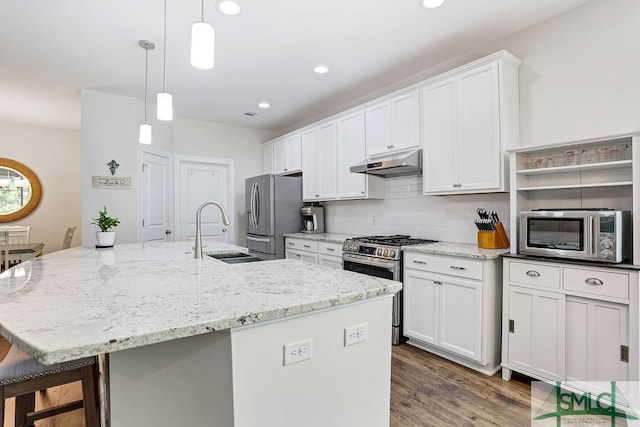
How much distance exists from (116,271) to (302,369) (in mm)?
1212

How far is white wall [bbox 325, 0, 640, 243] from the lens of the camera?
227 cm

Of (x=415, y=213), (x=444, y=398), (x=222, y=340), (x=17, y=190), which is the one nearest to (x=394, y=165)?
(x=415, y=213)

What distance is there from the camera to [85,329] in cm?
90

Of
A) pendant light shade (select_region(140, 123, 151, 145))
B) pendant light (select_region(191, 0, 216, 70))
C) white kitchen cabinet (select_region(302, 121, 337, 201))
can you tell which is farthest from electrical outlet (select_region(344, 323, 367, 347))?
white kitchen cabinet (select_region(302, 121, 337, 201))

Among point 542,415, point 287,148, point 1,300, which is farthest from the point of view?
point 287,148

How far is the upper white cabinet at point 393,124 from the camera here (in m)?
3.28

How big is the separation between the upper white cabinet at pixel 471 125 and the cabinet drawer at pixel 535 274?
63 centimetres

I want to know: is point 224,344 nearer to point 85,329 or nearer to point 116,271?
point 85,329

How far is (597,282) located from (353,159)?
8.42 ft

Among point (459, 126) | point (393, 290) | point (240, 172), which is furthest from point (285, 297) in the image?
point (240, 172)

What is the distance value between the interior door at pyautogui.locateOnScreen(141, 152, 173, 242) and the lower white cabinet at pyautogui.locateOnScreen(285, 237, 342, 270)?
1.80m

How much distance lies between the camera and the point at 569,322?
217cm

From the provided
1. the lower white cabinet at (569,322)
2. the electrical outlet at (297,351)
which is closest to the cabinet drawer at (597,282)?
A: the lower white cabinet at (569,322)

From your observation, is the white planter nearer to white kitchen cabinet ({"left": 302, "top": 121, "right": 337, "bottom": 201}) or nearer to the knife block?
white kitchen cabinet ({"left": 302, "top": 121, "right": 337, "bottom": 201})
